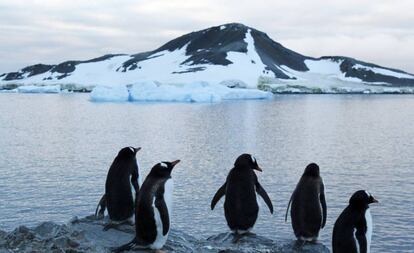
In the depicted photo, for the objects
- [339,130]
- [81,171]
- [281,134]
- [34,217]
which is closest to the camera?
[34,217]

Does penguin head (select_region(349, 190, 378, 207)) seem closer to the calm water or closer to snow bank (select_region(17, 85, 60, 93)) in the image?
the calm water

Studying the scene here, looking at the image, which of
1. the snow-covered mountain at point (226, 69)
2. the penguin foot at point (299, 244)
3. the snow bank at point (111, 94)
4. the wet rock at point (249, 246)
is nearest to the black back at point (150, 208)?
the wet rock at point (249, 246)

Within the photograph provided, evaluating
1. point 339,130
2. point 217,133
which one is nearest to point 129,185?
point 217,133

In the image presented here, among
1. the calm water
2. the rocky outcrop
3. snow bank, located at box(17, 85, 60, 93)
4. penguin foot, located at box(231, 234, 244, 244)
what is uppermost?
the rocky outcrop

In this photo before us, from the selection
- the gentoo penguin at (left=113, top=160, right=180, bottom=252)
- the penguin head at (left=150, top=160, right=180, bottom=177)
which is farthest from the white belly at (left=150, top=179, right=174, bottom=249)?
the penguin head at (left=150, top=160, right=180, bottom=177)

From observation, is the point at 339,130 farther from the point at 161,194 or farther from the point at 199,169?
the point at 161,194

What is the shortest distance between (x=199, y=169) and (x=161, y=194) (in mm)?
14022

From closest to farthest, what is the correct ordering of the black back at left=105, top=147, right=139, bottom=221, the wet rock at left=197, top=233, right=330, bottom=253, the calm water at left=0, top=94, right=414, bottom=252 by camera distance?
the wet rock at left=197, top=233, right=330, bottom=253 < the black back at left=105, top=147, right=139, bottom=221 < the calm water at left=0, top=94, right=414, bottom=252

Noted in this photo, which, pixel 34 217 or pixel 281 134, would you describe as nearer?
pixel 34 217

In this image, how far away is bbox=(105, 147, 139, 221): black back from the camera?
26.6ft

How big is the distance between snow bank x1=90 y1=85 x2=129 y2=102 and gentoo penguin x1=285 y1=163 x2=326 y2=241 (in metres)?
70.4

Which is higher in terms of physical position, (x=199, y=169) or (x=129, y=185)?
(x=129, y=185)

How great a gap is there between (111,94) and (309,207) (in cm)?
7329

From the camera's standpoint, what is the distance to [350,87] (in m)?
141
